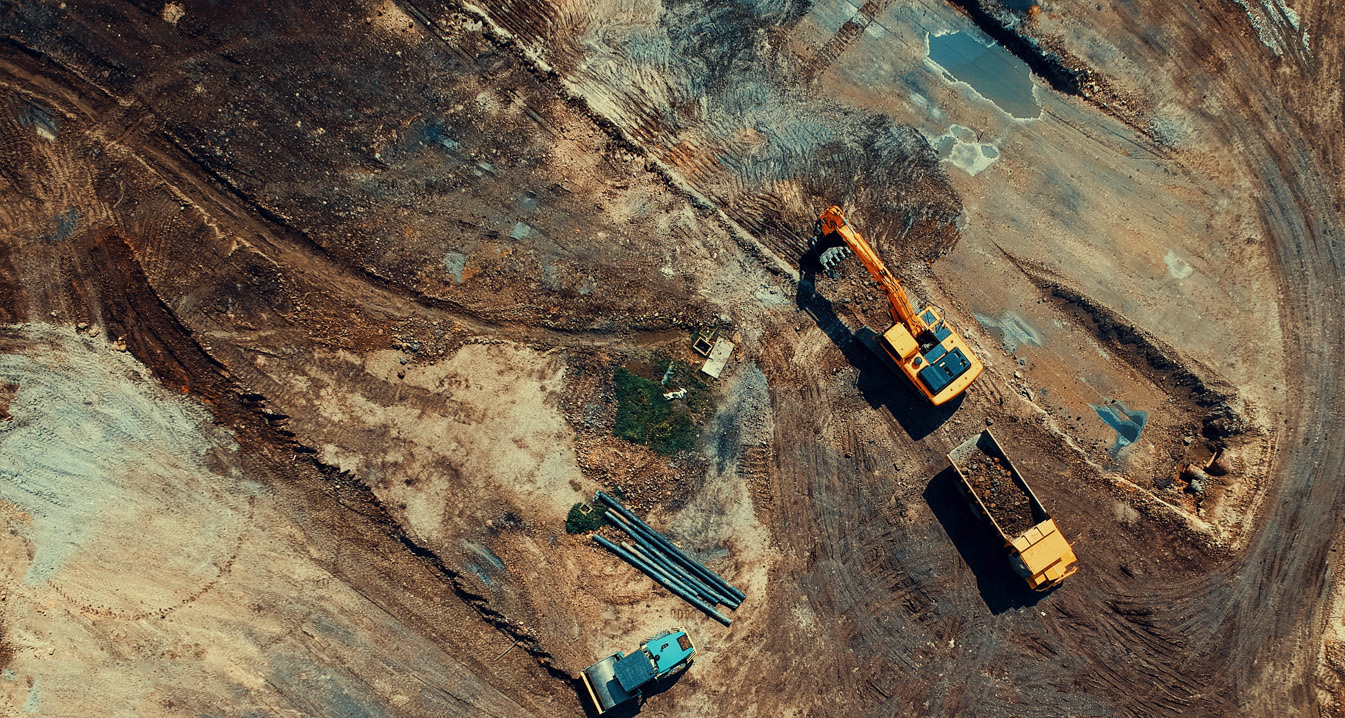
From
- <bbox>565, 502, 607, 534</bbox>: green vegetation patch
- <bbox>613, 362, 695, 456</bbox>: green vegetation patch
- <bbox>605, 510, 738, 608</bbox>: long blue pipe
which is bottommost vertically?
<bbox>565, 502, 607, 534</bbox>: green vegetation patch

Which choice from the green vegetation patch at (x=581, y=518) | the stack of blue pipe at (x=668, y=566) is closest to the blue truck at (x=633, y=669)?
the stack of blue pipe at (x=668, y=566)

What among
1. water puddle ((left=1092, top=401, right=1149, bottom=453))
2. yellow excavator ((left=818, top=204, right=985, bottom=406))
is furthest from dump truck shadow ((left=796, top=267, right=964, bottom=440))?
water puddle ((left=1092, top=401, right=1149, bottom=453))

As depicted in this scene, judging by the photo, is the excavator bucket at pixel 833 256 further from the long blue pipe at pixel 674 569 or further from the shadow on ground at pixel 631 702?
the shadow on ground at pixel 631 702

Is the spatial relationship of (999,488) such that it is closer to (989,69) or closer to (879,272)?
(879,272)

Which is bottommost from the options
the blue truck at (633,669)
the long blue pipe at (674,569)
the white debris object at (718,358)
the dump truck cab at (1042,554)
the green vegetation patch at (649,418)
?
the blue truck at (633,669)

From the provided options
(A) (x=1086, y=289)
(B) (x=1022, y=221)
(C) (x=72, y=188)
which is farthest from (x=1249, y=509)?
(C) (x=72, y=188)

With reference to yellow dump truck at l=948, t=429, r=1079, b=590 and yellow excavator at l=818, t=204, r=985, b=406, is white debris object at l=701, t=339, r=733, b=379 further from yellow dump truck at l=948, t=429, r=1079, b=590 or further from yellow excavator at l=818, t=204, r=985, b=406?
yellow dump truck at l=948, t=429, r=1079, b=590
